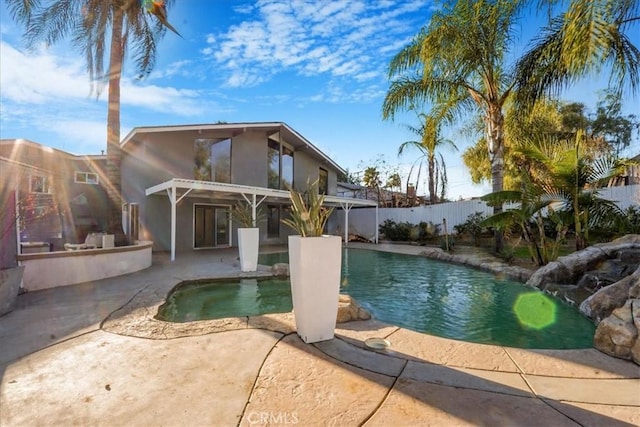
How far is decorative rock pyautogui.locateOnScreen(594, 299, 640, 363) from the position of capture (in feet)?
11.0

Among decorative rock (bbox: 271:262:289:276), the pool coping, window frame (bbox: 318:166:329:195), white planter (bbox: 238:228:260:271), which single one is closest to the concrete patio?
the pool coping

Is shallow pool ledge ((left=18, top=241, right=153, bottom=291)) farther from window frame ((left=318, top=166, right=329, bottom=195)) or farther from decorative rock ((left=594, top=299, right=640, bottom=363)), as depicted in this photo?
window frame ((left=318, top=166, right=329, bottom=195))

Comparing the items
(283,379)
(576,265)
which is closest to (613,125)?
(576,265)

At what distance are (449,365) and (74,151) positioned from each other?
17.3 m

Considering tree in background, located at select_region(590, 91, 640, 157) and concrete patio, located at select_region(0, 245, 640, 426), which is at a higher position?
tree in background, located at select_region(590, 91, 640, 157)

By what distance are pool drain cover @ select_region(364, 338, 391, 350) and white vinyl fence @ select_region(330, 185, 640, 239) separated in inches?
481

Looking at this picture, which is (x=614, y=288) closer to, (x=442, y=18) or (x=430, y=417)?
(x=430, y=417)

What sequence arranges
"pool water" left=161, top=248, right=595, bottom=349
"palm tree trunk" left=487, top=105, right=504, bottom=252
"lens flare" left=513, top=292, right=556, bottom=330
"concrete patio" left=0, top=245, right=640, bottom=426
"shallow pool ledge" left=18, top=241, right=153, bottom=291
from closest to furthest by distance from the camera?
"concrete patio" left=0, top=245, right=640, bottom=426 < "pool water" left=161, top=248, right=595, bottom=349 < "lens flare" left=513, top=292, right=556, bottom=330 < "shallow pool ledge" left=18, top=241, right=153, bottom=291 < "palm tree trunk" left=487, top=105, right=504, bottom=252

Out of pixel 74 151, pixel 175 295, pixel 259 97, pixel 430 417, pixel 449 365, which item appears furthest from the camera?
pixel 259 97

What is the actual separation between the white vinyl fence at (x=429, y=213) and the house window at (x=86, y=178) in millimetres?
14015

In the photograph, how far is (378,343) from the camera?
11.8 ft

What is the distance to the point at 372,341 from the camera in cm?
366

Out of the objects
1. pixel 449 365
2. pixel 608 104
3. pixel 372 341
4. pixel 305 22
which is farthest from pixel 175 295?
pixel 608 104

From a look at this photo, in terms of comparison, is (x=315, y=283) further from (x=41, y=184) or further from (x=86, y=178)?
(x=86, y=178)
